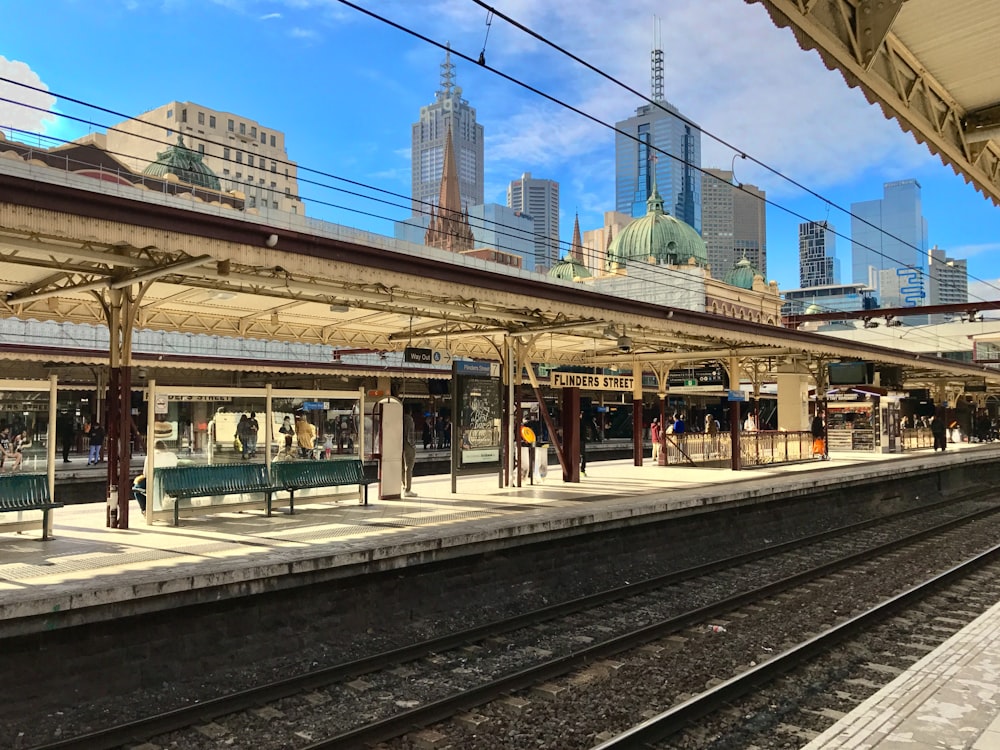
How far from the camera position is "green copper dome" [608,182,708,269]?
7138cm

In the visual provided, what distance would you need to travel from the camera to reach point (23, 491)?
29.5 feet

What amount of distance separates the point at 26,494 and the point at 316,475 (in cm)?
398

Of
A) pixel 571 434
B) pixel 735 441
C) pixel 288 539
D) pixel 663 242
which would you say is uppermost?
pixel 663 242

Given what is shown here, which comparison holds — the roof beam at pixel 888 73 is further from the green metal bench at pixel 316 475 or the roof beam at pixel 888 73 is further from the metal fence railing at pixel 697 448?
the metal fence railing at pixel 697 448

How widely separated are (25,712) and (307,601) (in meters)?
2.73

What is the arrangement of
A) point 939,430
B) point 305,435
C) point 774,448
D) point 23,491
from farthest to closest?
point 939,430
point 774,448
point 305,435
point 23,491

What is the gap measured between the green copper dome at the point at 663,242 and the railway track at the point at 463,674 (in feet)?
201

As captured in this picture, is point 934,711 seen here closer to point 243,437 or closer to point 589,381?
point 243,437

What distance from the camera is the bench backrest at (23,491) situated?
883cm

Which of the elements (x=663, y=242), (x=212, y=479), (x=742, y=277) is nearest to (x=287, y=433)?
(x=212, y=479)

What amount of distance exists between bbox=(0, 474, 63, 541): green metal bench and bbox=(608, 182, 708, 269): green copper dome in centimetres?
6384

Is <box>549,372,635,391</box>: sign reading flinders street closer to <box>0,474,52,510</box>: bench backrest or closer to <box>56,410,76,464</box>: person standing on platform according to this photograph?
<box>0,474,52,510</box>: bench backrest

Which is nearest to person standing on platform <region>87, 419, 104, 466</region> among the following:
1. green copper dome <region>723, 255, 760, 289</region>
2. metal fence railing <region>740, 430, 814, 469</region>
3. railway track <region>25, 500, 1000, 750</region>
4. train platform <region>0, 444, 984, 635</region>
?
train platform <region>0, 444, 984, 635</region>

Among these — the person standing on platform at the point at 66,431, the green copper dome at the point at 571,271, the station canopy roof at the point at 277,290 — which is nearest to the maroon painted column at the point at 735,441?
the station canopy roof at the point at 277,290
